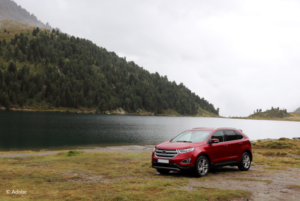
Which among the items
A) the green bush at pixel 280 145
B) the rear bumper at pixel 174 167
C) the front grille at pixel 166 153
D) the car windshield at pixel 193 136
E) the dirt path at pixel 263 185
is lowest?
the green bush at pixel 280 145

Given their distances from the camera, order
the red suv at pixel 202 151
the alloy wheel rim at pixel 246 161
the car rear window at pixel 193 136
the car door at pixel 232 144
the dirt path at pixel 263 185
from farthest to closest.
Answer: the alloy wheel rim at pixel 246 161, the car door at pixel 232 144, the car rear window at pixel 193 136, the red suv at pixel 202 151, the dirt path at pixel 263 185

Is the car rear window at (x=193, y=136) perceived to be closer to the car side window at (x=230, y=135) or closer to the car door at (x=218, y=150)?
the car door at (x=218, y=150)

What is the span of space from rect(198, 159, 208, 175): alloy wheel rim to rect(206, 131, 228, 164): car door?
50 cm

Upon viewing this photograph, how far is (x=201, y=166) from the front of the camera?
12164 millimetres

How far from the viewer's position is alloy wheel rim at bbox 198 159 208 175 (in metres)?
12.1

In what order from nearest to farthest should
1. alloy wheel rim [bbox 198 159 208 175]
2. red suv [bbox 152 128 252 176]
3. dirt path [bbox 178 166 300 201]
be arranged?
dirt path [bbox 178 166 300 201] < red suv [bbox 152 128 252 176] < alloy wheel rim [bbox 198 159 208 175]

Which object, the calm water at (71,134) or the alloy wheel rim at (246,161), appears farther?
the calm water at (71,134)

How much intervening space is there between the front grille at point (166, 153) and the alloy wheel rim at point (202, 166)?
157cm

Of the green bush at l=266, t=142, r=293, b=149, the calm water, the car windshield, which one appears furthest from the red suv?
the calm water

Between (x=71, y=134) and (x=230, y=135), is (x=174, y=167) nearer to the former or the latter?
(x=230, y=135)

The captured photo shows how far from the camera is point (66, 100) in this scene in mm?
181500

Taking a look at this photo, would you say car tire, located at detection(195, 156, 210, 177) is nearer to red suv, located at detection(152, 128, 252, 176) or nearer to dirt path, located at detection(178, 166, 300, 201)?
red suv, located at detection(152, 128, 252, 176)

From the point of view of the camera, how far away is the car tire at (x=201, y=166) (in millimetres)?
11759

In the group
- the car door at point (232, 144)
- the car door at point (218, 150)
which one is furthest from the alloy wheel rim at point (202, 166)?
the car door at point (232, 144)
